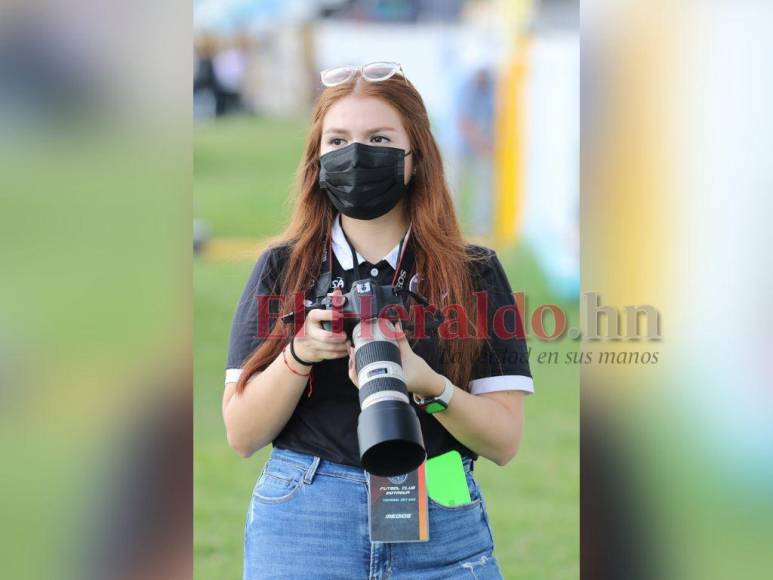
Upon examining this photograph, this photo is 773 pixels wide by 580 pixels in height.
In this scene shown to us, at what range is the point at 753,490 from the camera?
78.5 inches

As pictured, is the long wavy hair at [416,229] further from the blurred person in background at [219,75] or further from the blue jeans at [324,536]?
A: the blurred person in background at [219,75]

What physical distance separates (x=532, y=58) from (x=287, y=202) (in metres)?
0.77

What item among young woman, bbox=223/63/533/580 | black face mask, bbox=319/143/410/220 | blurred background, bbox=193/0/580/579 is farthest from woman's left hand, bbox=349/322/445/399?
blurred background, bbox=193/0/580/579

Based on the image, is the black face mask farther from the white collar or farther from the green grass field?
the green grass field

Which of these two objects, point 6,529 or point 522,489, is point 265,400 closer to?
point 6,529

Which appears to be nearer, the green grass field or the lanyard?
the lanyard

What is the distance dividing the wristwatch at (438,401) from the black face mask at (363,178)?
341 millimetres

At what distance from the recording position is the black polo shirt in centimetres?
152

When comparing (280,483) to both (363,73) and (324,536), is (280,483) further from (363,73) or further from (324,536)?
(363,73)

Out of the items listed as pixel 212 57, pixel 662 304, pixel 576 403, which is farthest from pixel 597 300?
pixel 212 57

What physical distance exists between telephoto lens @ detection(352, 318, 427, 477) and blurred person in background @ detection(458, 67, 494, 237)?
1.01 metres

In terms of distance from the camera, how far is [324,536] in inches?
58.8

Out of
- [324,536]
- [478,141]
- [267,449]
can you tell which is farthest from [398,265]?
[478,141]

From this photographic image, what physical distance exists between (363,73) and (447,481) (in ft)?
2.30
